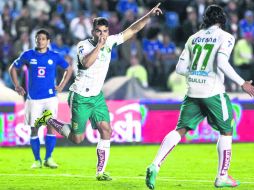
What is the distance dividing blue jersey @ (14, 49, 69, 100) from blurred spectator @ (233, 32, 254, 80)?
373 inches

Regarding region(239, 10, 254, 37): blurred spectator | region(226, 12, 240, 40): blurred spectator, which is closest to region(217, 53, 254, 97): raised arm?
region(226, 12, 240, 40): blurred spectator

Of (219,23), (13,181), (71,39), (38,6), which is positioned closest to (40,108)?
(13,181)

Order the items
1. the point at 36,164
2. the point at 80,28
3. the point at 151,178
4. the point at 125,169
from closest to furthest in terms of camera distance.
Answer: the point at 151,178 → the point at 125,169 → the point at 36,164 → the point at 80,28

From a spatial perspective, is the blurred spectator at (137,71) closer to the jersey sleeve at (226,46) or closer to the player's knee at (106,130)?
the player's knee at (106,130)

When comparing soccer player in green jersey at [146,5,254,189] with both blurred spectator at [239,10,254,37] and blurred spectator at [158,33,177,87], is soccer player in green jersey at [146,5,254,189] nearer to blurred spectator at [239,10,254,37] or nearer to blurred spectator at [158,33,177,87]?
blurred spectator at [158,33,177,87]

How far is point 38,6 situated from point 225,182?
14164 millimetres

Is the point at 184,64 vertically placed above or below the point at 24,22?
below

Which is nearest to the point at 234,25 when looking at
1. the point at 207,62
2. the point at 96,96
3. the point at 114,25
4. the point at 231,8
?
the point at 231,8

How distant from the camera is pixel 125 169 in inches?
549

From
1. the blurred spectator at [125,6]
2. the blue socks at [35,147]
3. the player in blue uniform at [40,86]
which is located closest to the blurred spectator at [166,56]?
the blurred spectator at [125,6]

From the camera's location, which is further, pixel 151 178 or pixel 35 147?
pixel 35 147

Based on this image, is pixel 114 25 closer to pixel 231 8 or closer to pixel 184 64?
pixel 231 8

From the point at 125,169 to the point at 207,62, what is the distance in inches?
145

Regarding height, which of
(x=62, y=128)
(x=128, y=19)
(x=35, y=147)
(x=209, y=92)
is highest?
(x=128, y=19)
